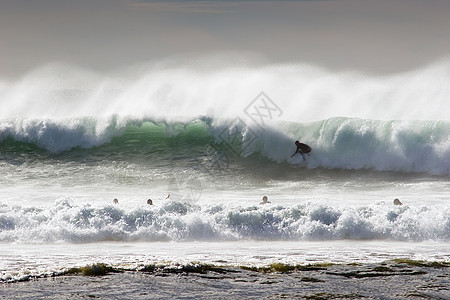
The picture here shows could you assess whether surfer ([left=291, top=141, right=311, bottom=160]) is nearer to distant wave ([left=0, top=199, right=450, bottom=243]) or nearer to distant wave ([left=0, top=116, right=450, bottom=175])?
distant wave ([left=0, top=116, right=450, bottom=175])

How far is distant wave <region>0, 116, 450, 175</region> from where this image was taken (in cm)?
1634

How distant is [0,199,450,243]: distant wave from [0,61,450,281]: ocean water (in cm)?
3

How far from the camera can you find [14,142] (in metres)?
19.1

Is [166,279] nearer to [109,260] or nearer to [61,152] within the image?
[109,260]

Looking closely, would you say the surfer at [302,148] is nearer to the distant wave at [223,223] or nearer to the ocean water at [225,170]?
the ocean water at [225,170]

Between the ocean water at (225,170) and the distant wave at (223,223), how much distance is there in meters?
0.03

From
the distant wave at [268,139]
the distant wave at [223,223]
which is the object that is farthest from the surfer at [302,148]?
the distant wave at [223,223]

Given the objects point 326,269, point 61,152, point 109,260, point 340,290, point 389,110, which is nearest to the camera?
point 340,290

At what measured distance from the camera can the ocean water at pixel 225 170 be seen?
365 inches

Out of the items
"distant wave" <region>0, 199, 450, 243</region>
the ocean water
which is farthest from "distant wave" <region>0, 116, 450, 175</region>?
"distant wave" <region>0, 199, 450, 243</region>

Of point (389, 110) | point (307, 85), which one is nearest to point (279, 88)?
point (307, 85)

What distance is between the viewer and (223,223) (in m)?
10.4

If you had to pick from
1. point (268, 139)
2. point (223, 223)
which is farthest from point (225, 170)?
point (223, 223)

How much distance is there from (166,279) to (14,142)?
14568mm
